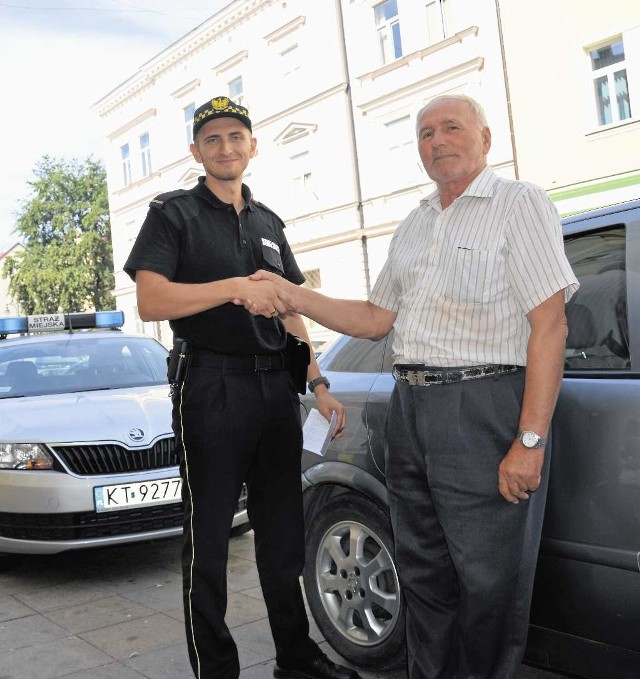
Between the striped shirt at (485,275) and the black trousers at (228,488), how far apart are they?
2.04 ft

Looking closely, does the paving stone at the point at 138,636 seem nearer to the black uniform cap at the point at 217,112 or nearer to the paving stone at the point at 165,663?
the paving stone at the point at 165,663

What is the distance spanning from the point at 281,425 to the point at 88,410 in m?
2.27

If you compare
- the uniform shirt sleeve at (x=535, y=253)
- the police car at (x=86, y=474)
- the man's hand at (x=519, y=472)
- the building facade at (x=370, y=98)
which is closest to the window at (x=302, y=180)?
the building facade at (x=370, y=98)

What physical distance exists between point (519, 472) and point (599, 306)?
23.1 inches

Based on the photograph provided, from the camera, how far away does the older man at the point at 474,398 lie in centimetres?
218

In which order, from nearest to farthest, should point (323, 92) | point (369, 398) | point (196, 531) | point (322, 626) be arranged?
point (196, 531) < point (369, 398) < point (322, 626) < point (323, 92)

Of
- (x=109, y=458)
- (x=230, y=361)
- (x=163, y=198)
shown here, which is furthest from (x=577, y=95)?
(x=230, y=361)

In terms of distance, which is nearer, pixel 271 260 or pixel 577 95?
pixel 271 260

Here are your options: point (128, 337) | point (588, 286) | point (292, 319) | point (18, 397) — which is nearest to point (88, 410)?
point (18, 397)

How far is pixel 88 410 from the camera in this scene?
4777 mm

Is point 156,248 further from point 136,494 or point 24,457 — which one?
point 24,457

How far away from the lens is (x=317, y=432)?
3.00 metres

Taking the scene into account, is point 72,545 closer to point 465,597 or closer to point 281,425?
point 281,425

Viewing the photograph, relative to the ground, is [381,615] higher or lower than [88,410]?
lower
